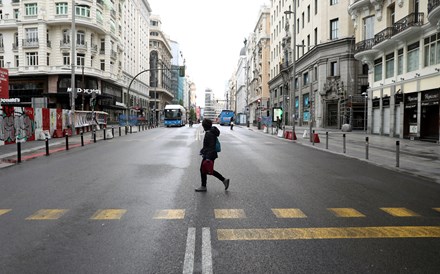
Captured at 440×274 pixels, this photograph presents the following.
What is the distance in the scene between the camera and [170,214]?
601 centimetres

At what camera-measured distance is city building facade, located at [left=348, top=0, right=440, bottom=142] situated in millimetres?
23716

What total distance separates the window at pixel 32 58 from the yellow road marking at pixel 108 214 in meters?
52.3

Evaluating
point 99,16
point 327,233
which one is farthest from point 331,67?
point 327,233

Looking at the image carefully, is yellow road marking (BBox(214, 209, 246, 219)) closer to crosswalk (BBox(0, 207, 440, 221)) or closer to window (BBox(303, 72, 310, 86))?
crosswalk (BBox(0, 207, 440, 221))

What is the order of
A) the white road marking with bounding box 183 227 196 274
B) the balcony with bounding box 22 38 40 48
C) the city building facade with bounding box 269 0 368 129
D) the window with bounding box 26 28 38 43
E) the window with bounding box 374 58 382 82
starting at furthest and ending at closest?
1. the window with bounding box 26 28 38 43
2. the balcony with bounding box 22 38 40 48
3. the city building facade with bounding box 269 0 368 129
4. the window with bounding box 374 58 382 82
5. the white road marking with bounding box 183 227 196 274

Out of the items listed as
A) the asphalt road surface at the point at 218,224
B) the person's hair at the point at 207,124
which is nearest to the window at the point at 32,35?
the asphalt road surface at the point at 218,224

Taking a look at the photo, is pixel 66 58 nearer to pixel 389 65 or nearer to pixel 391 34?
pixel 389 65

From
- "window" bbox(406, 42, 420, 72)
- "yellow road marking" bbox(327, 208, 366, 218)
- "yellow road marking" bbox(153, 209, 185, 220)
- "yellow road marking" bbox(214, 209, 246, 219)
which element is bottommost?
"yellow road marking" bbox(327, 208, 366, 218)

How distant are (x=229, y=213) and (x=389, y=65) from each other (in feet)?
95.4

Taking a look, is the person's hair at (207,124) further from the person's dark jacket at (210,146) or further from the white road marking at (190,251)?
the white road marking at (190,251)

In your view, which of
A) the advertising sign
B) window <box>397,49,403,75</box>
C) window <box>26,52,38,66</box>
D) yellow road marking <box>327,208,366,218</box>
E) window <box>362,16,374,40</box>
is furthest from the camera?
window <box>26,52,38,66</box>

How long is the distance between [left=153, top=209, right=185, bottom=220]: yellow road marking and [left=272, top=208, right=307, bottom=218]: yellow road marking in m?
1.59

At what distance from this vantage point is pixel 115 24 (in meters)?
60.5

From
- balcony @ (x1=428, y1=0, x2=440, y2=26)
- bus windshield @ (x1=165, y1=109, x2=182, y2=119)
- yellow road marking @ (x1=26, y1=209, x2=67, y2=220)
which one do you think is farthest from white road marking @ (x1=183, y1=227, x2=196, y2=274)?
bus windshield @ (x1=165, y1=109, x2=182, y2=119)
